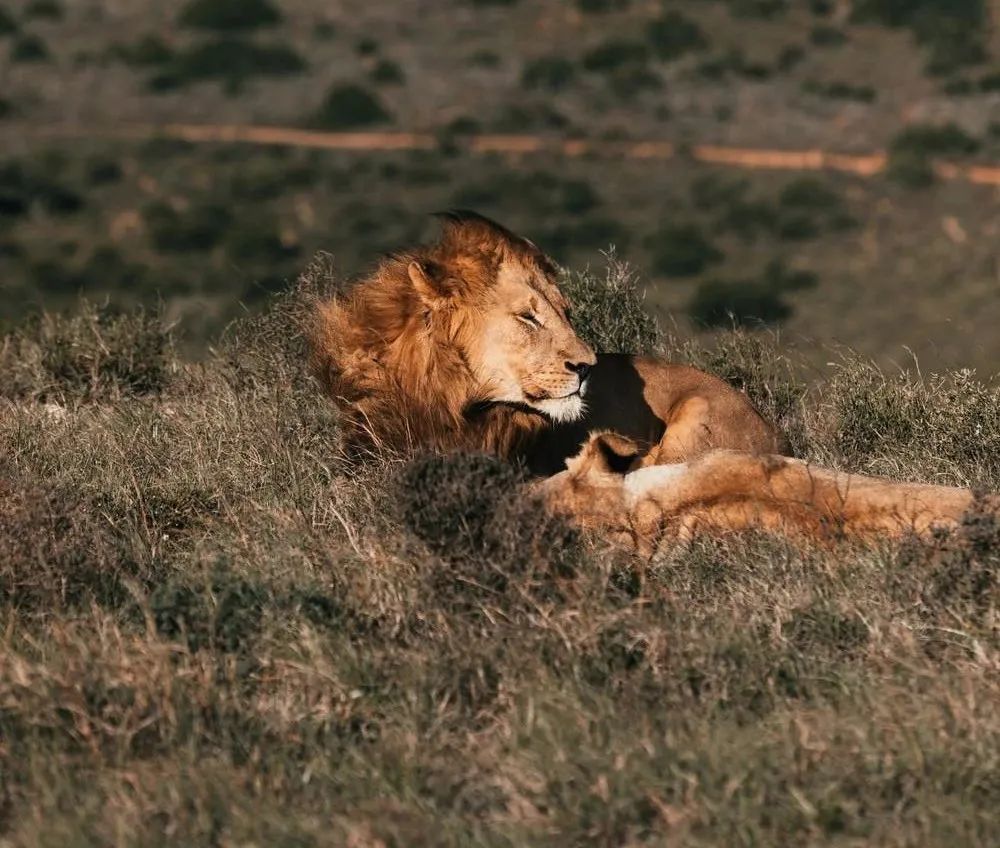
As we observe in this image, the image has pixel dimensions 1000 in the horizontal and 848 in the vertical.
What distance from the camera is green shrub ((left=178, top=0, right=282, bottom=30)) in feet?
171

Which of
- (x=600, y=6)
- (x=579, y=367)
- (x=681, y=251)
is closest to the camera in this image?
(x=579, y=367)

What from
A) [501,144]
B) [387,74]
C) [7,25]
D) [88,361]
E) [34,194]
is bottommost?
[501,144]

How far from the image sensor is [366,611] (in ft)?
16.3

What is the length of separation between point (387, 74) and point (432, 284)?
4289cm

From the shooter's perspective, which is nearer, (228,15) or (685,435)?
(685,435)

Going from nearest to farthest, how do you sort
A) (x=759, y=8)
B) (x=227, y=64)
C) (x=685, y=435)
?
(x=685, y=435), (x=227, y=64), (x=759, y=8)

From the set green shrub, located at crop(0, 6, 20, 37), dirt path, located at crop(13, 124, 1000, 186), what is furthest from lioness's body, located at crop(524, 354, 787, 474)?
green shrub, located at crop(0, 6, 20, 37)

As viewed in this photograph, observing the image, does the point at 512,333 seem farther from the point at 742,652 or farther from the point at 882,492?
the point at 742,652

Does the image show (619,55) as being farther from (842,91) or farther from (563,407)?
(563,407)

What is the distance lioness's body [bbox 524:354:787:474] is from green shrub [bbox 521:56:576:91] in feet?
136

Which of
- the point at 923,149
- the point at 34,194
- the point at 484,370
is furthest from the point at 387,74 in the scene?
the point at 484,370

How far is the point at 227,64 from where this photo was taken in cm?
4841

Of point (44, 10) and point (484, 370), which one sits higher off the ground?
point (484, 370)

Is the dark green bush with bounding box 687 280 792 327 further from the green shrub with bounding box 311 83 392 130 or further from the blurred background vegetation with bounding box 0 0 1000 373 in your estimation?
the green shrub with bounding box 311 83 392 130
